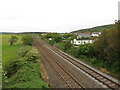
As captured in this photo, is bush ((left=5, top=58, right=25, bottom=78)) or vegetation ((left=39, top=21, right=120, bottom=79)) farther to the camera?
bush ((left=5, top=58, right=25, bottom=78))

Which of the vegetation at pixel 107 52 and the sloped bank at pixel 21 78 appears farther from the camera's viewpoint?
the vegetation at pixel 107 52

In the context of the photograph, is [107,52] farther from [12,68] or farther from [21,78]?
[12,68]

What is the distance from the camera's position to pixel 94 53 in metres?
24.5

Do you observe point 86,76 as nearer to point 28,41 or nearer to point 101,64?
point 101,64

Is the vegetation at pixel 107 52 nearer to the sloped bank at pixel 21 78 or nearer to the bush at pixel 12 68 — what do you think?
the sloped bank at pixel 21 78

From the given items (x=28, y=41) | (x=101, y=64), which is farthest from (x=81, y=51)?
(x=28, y=41)

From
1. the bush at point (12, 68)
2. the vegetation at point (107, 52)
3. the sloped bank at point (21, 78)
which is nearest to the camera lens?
the sloped bank at point (21, 78)

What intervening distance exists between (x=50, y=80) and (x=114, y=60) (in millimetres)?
8406

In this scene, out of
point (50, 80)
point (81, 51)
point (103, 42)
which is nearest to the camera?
point (50, 80)

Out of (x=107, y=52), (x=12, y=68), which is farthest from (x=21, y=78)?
(x=107, y=52)

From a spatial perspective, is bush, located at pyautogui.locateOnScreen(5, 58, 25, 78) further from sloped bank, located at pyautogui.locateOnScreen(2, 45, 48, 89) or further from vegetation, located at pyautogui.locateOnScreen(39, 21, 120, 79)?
vegetation, located at pyautogui.locateOnScreen(39, 21, 120, 79)

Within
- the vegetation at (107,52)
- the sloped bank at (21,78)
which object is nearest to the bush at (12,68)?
the sloped bank at (21,78)

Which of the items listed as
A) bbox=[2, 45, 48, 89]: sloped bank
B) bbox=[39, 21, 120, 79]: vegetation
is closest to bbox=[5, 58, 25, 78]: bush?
bbox=[2, 45, 48, 89]: sloped bank

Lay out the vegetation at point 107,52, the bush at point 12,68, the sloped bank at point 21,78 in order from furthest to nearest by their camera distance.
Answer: the bush at point 12,68
the vegetation at point 107,52
the sloped bank at point 21,78
